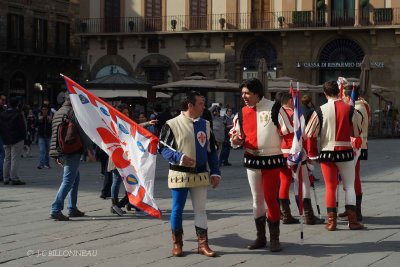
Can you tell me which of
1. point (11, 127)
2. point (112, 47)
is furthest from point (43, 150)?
point (112, 47)

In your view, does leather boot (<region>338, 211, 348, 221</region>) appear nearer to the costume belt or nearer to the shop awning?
the costume belt

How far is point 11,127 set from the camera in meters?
14.8

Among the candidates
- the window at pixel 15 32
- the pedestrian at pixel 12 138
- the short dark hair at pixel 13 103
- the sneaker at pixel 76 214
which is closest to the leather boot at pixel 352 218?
the sneaker at pixel 76 214

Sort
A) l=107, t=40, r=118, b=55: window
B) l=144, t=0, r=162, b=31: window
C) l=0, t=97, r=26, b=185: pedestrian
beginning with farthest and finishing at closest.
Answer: l=107, t=40, r=118, b=55: window < l=144, t=0, r=162, b=31: window < l=0, t=97, r=26, b=185: pedestrian

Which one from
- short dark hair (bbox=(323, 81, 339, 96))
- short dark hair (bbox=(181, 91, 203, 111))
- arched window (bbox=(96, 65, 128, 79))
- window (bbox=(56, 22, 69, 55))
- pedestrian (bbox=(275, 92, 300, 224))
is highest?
window (bbox=(56, 22, 69, 55))

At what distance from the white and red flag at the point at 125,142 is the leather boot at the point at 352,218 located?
2.40 metres

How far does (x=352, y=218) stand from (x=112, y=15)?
32.2 metres

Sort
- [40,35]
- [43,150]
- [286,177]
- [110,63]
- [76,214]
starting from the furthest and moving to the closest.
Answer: [40,35] → [110,63] → [43,150] → [76,214] → [286,177]

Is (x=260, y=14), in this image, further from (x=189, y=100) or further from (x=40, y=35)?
(x=189, y=100)

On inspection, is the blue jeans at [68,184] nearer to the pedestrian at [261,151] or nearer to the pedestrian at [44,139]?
the pedestrian at [261,151]

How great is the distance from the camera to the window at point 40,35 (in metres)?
45.4

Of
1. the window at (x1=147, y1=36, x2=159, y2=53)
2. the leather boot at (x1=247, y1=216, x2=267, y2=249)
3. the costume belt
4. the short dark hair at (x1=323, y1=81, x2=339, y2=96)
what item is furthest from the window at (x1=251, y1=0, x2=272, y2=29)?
the costume belt

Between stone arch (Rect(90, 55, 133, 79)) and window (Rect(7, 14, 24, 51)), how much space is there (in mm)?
6258

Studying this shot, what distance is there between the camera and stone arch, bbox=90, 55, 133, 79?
129 ft
